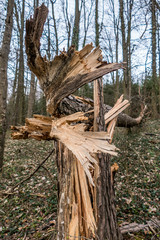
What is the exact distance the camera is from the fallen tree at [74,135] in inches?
60.5

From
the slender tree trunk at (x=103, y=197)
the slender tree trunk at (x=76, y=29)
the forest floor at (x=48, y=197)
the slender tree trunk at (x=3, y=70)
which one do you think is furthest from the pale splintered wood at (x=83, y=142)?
the slender tree trunk at (x=76, y=29)

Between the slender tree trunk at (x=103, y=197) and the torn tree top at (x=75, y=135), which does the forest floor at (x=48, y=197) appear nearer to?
the slender tree trunk at (x=103, y=197)

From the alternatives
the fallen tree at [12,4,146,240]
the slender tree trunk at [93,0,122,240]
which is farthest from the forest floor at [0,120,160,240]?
the fallen tree at [12,4,146,240]

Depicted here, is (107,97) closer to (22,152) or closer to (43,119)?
(22,152)

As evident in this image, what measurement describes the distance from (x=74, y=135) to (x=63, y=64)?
29.4 inches

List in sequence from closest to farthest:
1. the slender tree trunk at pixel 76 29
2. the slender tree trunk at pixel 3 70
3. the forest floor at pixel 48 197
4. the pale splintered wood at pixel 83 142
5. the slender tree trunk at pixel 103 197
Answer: the pale splintered wood at pixel 83 142 < the slender tree trunk at pixel 103 197 < the forest floor at pixel 48 197 < the slender tree trunk at pixel 3 70 < the slender tree trunk at pixel 76 29

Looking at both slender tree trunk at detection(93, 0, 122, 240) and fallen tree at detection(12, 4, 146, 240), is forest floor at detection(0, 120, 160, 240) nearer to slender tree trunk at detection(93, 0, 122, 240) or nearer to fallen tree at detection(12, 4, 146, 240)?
slender tree trunk at detection(93, 0, 122, 240)

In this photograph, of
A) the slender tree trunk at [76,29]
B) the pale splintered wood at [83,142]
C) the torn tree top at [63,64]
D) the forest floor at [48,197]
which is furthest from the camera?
the slender tree trunk at [76,29]

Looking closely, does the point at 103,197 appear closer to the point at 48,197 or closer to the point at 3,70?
the point at 48,197

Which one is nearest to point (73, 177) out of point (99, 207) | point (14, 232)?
point (99, 207)

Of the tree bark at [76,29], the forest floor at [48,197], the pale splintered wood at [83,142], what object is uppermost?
the tree bark at [76,29]

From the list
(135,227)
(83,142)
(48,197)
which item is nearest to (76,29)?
(48,197)

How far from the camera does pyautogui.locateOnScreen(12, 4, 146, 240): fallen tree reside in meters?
1.54

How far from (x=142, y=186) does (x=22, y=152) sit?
4.70 meters
